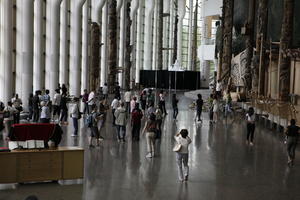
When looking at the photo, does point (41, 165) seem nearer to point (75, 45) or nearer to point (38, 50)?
point (38, 50)

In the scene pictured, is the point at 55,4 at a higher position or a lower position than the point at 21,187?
higher

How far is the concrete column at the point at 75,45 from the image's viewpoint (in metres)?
35.3

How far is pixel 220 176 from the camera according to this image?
39.4 feet

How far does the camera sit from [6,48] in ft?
73.5

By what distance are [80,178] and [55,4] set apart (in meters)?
20.9

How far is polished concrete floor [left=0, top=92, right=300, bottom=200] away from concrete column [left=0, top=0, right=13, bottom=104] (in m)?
5.64

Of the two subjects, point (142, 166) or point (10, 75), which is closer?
point (142, 166)

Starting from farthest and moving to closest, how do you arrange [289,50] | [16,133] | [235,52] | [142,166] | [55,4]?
[235,52], [55,4], [289,50], [142,166], [16,133]

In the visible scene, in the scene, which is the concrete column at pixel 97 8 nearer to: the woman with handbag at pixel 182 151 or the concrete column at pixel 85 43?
the concrete column at pixel 85 43

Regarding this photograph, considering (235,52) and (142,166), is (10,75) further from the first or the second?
(235,52)

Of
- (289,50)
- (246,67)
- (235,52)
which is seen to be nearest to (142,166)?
(289,50)

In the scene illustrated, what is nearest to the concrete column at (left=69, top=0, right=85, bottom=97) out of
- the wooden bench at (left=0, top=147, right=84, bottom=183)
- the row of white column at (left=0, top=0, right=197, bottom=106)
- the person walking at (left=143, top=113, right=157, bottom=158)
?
the row of white column at (left=0, top=0, right=197, bottom=106)

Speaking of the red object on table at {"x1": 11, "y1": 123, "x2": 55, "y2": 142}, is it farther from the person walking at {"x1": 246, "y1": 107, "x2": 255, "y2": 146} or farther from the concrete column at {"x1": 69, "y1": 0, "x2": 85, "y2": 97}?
the concrete column at {"x1": 69, "y1": 0, "x2": 85, "y2": 97}

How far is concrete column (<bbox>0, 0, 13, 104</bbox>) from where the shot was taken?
22.1 metres
